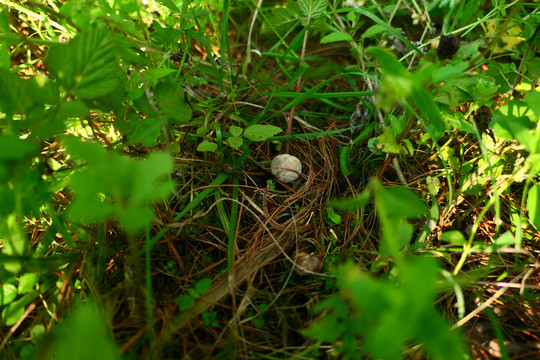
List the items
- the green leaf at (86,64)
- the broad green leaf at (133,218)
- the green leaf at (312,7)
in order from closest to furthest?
the broad green leaf at (133,218) < the green leaf at (86,64) < the green leaf at (312,7)

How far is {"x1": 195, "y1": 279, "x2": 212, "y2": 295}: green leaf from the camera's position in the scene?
42.8 inches

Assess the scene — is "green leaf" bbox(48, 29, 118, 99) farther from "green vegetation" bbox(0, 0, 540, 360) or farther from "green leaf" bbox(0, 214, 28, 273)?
"green leaf" bbox(0, 214, 28, 273)

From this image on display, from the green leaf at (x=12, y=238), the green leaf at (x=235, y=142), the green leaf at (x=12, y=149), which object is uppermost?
the green leaf at (x=12, y=149)

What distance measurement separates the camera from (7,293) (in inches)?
40.8

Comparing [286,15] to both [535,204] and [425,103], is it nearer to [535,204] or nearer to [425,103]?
[425,103]

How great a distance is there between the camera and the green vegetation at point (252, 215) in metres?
0.81

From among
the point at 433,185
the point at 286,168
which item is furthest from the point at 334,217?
the point at 433,185

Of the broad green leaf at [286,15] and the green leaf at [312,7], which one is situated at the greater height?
the green leaf at [312,7]

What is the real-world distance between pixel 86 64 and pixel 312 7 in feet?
3.05

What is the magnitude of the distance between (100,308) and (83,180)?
47 cm

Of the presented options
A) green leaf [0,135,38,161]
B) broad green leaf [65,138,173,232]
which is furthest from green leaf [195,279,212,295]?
green leaf [0,135,38,161]

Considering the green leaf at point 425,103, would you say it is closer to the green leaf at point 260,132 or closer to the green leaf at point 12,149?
the green leaf at point 260,132

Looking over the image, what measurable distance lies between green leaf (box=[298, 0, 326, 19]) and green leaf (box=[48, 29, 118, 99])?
82 centimetres

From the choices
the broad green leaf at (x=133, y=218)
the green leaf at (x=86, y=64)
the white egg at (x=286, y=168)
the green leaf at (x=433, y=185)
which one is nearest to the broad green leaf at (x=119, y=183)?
the broad green leaf at (x=133, y=218)
